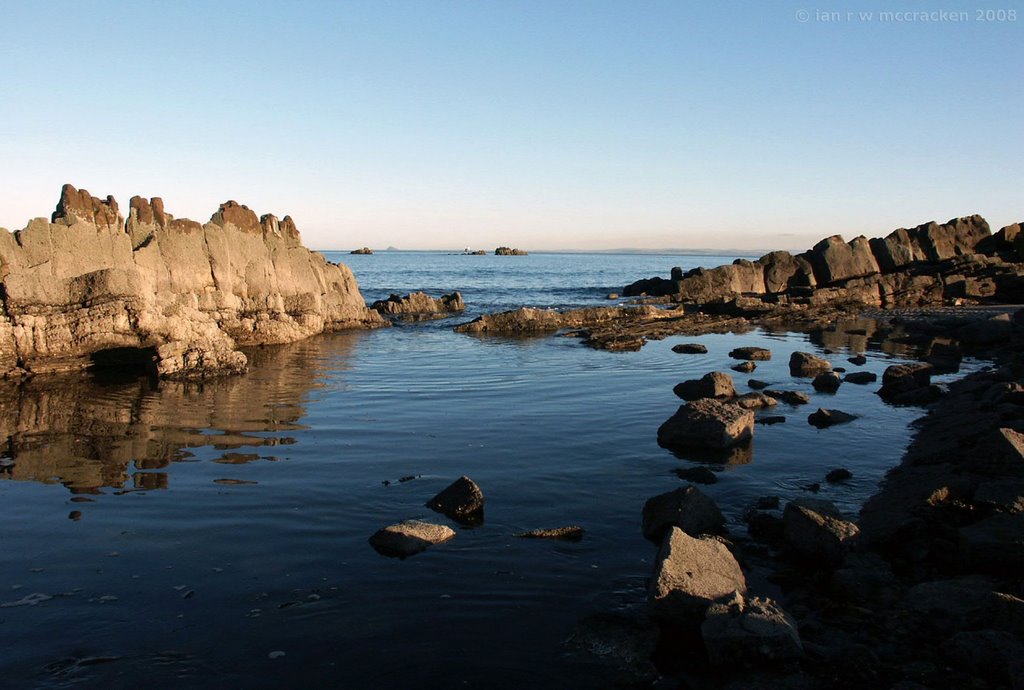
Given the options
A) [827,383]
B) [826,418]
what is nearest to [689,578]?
[826,418]

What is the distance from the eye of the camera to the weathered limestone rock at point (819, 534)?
1002 cm

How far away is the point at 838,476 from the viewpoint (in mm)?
14047

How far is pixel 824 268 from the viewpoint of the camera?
195 ft

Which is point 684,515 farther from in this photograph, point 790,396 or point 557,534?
point 790,396

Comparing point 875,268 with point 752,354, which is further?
point 875,268

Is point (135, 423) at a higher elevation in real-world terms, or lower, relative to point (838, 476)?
lower

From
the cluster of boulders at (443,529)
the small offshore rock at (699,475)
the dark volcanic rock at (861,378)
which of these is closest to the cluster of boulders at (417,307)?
the dark volcanic rock at (861,378)

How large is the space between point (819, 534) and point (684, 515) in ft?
6.42

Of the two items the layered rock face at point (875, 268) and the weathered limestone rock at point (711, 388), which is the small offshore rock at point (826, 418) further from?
the layered rock face at point (875, 268)

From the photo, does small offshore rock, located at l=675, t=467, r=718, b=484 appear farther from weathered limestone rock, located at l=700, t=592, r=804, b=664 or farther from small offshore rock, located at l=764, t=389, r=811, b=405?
small offshore rock, located at l=764, t=389, r=811, b=405

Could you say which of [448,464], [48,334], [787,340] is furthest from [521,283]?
[448,464]

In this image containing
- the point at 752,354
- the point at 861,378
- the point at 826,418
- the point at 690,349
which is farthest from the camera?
the point at 690,349

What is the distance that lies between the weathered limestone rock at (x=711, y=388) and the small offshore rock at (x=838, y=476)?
23.4ft

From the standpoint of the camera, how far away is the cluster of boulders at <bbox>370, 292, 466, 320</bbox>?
49.3m
